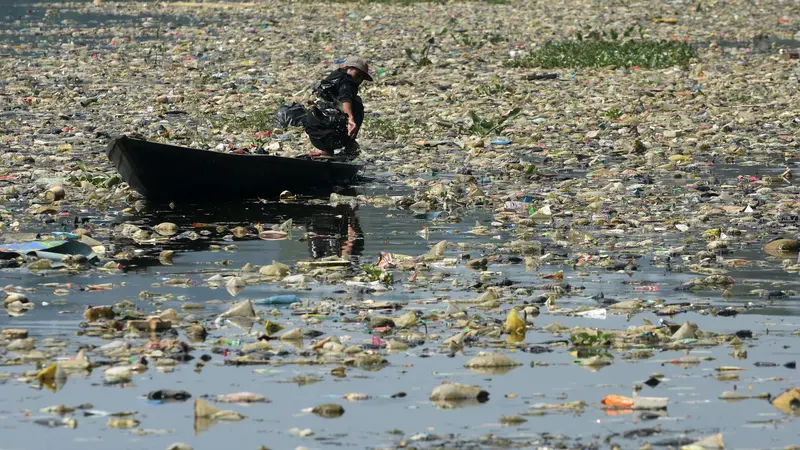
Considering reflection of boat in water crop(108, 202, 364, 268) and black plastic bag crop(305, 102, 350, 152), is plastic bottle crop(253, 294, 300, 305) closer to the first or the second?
reflection of boat in water crop(108, 202, 364, 268)

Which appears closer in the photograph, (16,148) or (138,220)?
(138,220)

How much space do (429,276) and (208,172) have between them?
3.59 m

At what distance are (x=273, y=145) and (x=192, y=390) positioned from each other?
9.30 metres

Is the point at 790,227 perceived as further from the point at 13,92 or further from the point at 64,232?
the point at 13,92

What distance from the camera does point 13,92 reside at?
66.6 feet

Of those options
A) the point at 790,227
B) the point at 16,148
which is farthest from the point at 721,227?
the point at 16,148

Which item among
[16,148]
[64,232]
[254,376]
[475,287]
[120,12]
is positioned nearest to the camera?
[254,376]

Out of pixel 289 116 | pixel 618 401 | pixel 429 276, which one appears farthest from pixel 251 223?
pixel 618 401

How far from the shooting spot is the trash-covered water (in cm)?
576

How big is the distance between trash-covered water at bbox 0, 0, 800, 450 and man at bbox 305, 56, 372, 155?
605 millimetres

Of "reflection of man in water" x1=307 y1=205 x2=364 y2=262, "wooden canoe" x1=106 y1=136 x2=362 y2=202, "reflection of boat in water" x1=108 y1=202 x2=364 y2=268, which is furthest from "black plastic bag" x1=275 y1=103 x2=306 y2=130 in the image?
"reflection of man in water" x1=307 y1=205 x2=364 y2=262

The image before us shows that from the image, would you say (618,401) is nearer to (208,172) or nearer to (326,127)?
(208,172)

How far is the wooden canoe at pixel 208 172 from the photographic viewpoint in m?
11.3

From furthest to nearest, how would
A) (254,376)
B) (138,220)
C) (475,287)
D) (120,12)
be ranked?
(120,12)
(138,220)
(475,287)
(254,376)
